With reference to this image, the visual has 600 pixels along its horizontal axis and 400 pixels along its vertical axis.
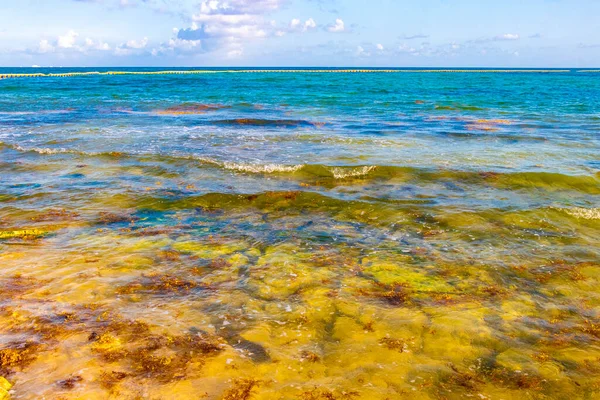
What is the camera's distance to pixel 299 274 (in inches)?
332

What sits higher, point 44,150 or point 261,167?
point 44,150

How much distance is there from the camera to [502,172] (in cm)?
1605

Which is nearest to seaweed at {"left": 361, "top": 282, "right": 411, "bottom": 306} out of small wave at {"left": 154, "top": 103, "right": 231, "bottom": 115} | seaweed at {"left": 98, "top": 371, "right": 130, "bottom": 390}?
seaweed at {"left": 98, "top": 371, "right": 130, "bottom": 390}

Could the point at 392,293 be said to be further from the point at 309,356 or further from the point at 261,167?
the point at 261,167

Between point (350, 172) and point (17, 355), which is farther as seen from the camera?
point (350, 172)

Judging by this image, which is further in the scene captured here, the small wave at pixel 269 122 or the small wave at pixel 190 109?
the small wave at pixel 190 109

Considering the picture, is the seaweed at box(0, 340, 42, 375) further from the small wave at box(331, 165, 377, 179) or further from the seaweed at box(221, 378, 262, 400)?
the small wave at box(331, 165, 377, 179)

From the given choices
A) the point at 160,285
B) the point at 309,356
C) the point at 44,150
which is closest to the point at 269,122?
the point at 44,150

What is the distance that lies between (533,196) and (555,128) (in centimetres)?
1647

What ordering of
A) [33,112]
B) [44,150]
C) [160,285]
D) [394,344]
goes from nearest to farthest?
[394,344] < [160,285] < [44,150] < [33,112]

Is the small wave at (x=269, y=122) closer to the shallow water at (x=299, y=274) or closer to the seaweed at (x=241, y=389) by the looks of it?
the shallow water at (x=299, y=274)

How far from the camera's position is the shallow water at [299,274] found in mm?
5609

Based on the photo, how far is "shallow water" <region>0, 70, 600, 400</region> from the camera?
18.4 feet

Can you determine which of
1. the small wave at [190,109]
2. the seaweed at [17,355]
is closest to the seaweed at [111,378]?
the seaweed at [17,355]
